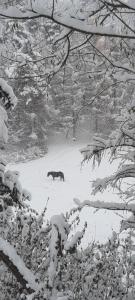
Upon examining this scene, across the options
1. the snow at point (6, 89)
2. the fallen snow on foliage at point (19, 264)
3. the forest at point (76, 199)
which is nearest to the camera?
the fallen snow on foliage at point (19, 264)

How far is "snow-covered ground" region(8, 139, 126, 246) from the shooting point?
12.8m

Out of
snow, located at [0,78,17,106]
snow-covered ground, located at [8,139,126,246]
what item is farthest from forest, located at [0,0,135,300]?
snow-covered ground, located at [8,139,126,246]

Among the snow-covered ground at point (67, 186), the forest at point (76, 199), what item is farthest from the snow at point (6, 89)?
the snow-covered ground at point (67, 186)

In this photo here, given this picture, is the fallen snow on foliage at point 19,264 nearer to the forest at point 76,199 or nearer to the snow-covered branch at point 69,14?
the forest at point 76,199

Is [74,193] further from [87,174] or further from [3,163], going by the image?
[3,163]

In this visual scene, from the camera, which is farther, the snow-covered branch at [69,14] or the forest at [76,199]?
the snow-covered branch at [69,14]

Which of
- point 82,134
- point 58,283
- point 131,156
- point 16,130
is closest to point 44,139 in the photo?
point 16,130

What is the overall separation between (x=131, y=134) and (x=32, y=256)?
1790 millimetres

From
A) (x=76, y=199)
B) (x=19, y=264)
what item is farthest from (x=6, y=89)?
(x=19, y=264)

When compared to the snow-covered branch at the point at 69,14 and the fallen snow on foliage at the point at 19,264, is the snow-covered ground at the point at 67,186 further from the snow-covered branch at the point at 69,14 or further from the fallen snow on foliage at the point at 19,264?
the fallen snow on foliage at the point at 19,264

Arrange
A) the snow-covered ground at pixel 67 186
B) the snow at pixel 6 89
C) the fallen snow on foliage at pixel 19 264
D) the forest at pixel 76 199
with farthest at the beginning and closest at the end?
the snow-covered ground at pixel 67 186, the snow at pixel 6 89, the forest at pixel 76 199, the fallen snow on foliage at pixel 19 264

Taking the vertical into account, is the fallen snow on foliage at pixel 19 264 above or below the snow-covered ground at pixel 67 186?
above

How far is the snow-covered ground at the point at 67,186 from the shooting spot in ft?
41.8

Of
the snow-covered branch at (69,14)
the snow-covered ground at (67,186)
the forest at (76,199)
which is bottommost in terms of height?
the snow-covered ground at (67,186)
